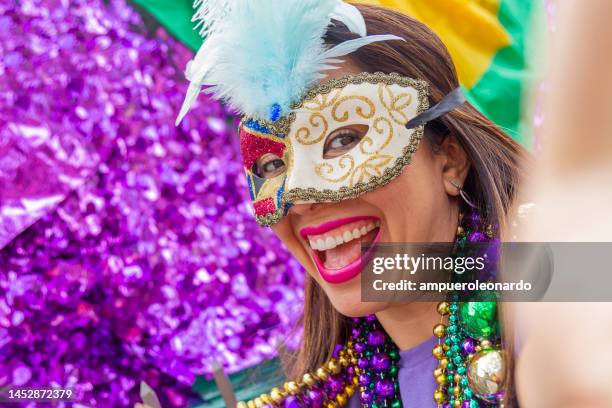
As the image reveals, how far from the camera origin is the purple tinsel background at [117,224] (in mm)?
2654

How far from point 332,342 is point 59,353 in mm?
1257

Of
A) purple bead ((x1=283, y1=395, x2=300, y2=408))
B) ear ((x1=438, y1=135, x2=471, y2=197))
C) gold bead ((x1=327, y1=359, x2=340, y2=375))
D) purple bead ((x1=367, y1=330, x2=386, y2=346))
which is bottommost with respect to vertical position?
purple bead ((x1=283, y1=395, x2=300, y2=408))

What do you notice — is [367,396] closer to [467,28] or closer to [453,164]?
[453,164]

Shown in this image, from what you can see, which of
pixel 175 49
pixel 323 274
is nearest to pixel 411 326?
pixel 323 274

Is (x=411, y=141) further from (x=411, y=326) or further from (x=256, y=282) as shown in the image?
(x=256, y=282)

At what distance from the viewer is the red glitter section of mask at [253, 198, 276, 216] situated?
1543mm

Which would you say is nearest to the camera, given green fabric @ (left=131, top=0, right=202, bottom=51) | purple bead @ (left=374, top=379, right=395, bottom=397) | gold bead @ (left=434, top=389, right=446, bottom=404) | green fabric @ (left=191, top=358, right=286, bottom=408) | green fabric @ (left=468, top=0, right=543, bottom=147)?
gold bead @ (left=434, top=389, right=446, bottom=404)

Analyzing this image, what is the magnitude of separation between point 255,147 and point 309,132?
145 millimetres

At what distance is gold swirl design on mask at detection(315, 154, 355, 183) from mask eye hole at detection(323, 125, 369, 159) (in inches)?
0.8

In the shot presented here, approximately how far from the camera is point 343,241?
1521 millimetres

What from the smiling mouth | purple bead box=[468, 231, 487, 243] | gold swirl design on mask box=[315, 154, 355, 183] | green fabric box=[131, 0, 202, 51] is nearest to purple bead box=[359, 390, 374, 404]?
the smiling mouth

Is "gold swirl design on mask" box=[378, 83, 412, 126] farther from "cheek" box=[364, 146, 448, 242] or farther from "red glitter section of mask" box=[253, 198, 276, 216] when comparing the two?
"red glitter section of mask" box=[253, 198, 276, 216]

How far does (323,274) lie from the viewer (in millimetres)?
1561

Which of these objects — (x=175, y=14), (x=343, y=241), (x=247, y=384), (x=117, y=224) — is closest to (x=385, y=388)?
(x=343, y=241)
